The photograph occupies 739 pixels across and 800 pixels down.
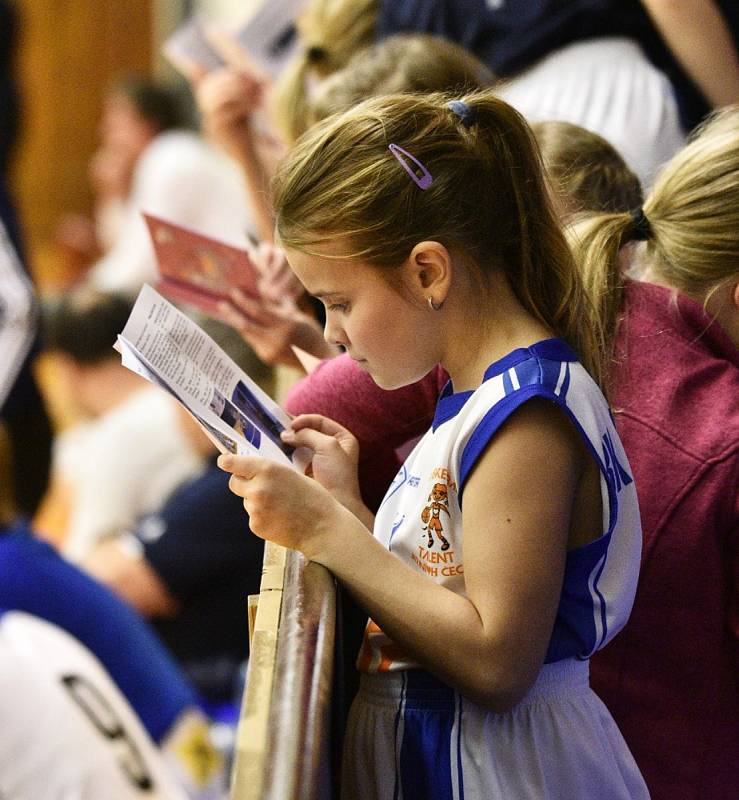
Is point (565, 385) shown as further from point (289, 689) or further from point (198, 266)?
point (198, 266)

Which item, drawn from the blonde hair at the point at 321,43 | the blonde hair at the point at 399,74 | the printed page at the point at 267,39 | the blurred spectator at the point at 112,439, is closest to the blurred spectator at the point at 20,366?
the blurred spectator at the point at 112,439

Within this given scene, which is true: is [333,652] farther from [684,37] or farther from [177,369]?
[684,37]

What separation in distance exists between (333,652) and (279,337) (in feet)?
2.33

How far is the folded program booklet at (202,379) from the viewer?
1.06 metres

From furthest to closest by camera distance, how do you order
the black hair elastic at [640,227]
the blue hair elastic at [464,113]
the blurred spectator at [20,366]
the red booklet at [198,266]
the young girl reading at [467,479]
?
the blurred spectator at [20,366], the red booklet at [198,266], the black hair elastic at [640,227], the blue hair elastic at [464,113], the young girl reading at [467,479]

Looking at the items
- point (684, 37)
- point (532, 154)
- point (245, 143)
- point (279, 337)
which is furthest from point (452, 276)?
point (245, 143)

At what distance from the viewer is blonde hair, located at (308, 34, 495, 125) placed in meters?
1.64

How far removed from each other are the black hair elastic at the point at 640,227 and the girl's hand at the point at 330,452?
35cm

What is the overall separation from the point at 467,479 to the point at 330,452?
230mm

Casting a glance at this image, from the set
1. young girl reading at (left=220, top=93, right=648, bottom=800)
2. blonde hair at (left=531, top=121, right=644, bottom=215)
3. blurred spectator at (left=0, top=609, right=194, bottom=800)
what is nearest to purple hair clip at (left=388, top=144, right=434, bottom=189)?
young girl reading at (left=220, top=93, right=648, bottom=800)

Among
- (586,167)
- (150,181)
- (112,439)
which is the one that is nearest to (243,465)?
(586,167)

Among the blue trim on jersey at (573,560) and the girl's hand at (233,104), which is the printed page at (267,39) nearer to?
the girl's hand at (233,104)

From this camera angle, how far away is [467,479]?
40.3 inches

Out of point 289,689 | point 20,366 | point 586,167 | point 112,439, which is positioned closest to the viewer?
point 289,689
